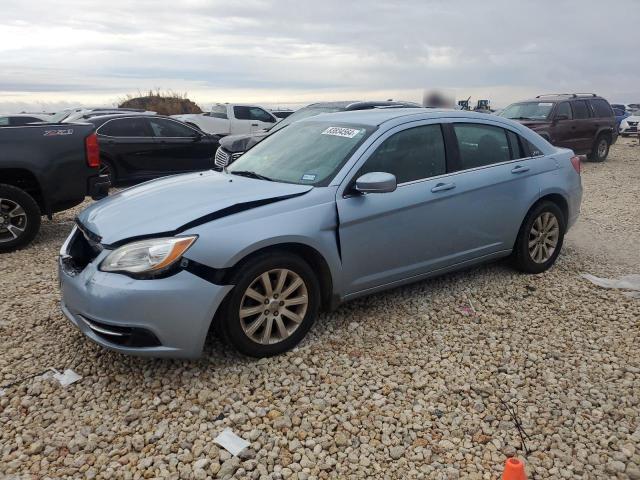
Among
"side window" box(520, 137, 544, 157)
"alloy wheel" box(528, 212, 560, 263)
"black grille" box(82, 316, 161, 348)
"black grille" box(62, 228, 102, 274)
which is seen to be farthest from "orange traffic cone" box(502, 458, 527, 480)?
"side window" box(520, 137, 544, 157)

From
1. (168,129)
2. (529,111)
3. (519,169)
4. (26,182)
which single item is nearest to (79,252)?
(26,182)

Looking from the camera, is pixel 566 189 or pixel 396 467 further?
pixel 566 189

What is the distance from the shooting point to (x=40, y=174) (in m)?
6.10

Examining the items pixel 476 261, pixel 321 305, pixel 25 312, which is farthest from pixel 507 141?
pixel 25 312

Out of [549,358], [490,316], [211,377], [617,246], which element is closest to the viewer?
[211,377]

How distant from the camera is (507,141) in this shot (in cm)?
496

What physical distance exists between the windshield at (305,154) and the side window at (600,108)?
501 inches

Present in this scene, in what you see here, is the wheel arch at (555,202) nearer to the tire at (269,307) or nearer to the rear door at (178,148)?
the tire at (269,307)

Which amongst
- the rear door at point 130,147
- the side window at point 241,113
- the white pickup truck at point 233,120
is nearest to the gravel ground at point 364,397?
the rear door at point 130,147

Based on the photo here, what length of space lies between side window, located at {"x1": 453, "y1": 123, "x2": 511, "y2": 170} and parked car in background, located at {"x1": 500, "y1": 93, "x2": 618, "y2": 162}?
8964 millimetres

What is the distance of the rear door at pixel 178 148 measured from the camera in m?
10.0

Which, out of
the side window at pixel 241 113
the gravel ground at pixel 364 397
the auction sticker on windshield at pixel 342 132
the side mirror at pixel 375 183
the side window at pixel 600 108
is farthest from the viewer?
the side window at pixel 241 113

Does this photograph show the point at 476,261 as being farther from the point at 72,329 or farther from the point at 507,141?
the point at 72,329

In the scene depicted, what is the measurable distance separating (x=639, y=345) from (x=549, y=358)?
772 mm
